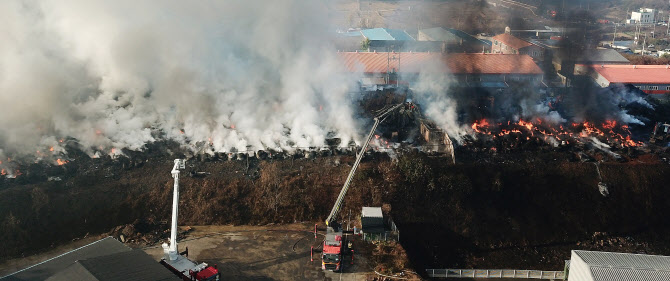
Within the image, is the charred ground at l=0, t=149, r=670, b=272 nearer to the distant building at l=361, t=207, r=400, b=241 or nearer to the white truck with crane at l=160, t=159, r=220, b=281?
the distant building at l=361, t=207, r=400, b=241

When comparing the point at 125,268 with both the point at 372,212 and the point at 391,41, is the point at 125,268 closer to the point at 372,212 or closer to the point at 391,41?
the point at 372,212

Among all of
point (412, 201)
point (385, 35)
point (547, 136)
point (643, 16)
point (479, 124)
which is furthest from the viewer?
point (643, 16)

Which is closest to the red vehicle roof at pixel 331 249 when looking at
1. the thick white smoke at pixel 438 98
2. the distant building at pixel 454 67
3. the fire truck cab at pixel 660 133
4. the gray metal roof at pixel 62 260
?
the gray metal roof at pixel 62 260

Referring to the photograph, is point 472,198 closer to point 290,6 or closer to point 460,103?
point 460,103

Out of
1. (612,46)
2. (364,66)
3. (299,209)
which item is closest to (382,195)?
(299,209)

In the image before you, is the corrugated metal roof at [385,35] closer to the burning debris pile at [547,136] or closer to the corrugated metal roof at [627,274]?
the burning debris pile at [547,136]

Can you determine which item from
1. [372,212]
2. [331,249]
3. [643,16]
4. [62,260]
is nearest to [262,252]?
[331,249]

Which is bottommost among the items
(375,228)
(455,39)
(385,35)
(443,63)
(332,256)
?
(332,256)

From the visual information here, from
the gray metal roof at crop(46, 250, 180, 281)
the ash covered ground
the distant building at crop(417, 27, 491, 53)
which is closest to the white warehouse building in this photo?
the ash covered ground
